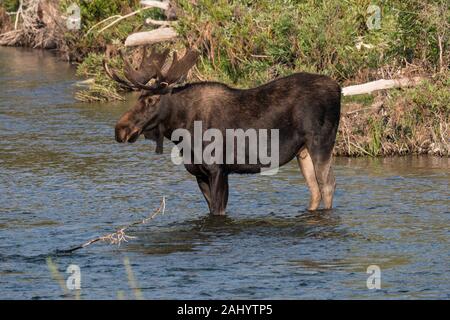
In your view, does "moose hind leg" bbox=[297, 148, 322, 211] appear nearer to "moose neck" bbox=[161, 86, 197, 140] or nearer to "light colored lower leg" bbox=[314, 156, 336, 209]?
"light colored lower leg" bbox=[314, 156, 336, 209]

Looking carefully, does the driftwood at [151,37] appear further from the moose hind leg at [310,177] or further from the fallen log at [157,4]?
the moose hind leg at [310,177]

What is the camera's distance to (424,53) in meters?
20.1

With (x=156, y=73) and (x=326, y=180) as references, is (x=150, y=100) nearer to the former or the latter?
(x=156, y=73)

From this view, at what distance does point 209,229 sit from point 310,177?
1.73 meters

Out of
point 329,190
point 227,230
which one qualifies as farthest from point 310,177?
point 227,230

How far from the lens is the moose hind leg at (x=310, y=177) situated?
1571cm

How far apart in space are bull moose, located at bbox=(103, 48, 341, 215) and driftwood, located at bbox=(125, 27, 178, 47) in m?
11.7

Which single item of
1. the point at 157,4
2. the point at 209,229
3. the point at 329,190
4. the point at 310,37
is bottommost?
the point at 209,229

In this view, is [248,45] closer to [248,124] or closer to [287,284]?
[248,124]

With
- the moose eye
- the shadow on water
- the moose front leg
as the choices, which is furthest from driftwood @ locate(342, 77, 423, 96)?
the moose eye

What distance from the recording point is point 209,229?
14.7 m

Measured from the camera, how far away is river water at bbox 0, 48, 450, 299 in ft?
39.8

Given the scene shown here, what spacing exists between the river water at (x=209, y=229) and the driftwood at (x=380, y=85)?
4.73 ft

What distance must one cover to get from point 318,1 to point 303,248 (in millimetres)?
10233
